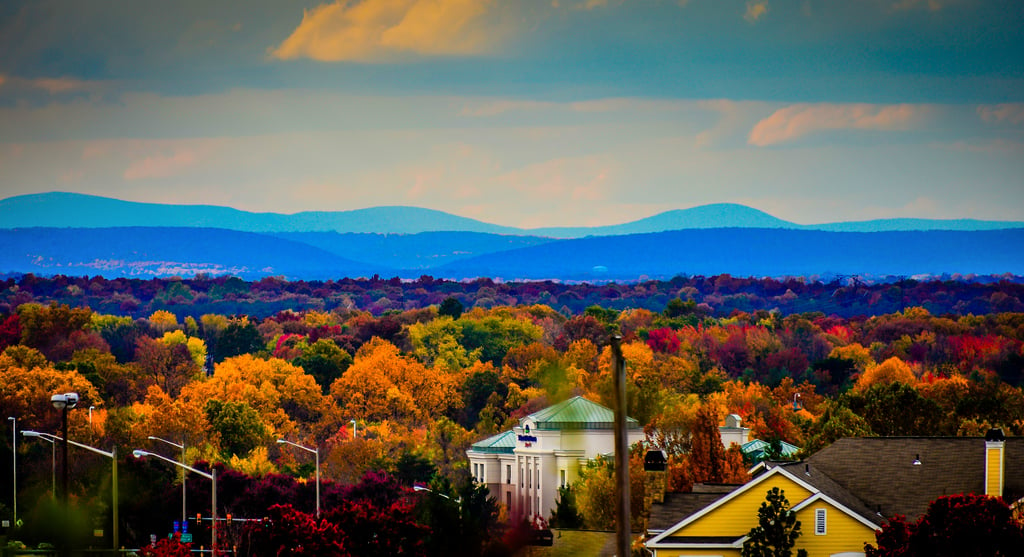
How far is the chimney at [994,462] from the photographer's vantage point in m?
46.8

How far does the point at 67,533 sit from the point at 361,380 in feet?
491

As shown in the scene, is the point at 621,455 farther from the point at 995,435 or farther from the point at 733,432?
the point at 733,432

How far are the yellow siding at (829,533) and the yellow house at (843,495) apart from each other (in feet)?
0.08

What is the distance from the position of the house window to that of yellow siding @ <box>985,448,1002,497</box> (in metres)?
4.28

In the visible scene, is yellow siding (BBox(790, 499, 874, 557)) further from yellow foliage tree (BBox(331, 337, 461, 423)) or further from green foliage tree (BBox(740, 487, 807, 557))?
yellow foliage tree (BBox(331, 337, 461, 423))

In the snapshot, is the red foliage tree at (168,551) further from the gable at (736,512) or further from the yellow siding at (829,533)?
the yellow siding at (829,533)

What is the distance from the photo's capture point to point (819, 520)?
46.0 m

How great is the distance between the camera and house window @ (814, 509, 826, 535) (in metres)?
45.9

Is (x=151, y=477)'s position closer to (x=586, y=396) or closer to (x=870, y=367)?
(x=586, y=396)

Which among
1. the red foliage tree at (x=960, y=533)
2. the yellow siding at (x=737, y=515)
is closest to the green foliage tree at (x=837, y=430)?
the yellow siding at (x=737, y=515)

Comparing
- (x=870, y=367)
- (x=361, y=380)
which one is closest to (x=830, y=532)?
(x=361, y=380)

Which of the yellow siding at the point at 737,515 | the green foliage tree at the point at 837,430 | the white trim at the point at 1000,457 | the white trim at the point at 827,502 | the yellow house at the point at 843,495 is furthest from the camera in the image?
the green foliage tree at the point at 837,430

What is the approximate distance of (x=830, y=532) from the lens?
151 feet

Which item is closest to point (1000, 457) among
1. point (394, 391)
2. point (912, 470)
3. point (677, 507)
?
point (912, 470)
